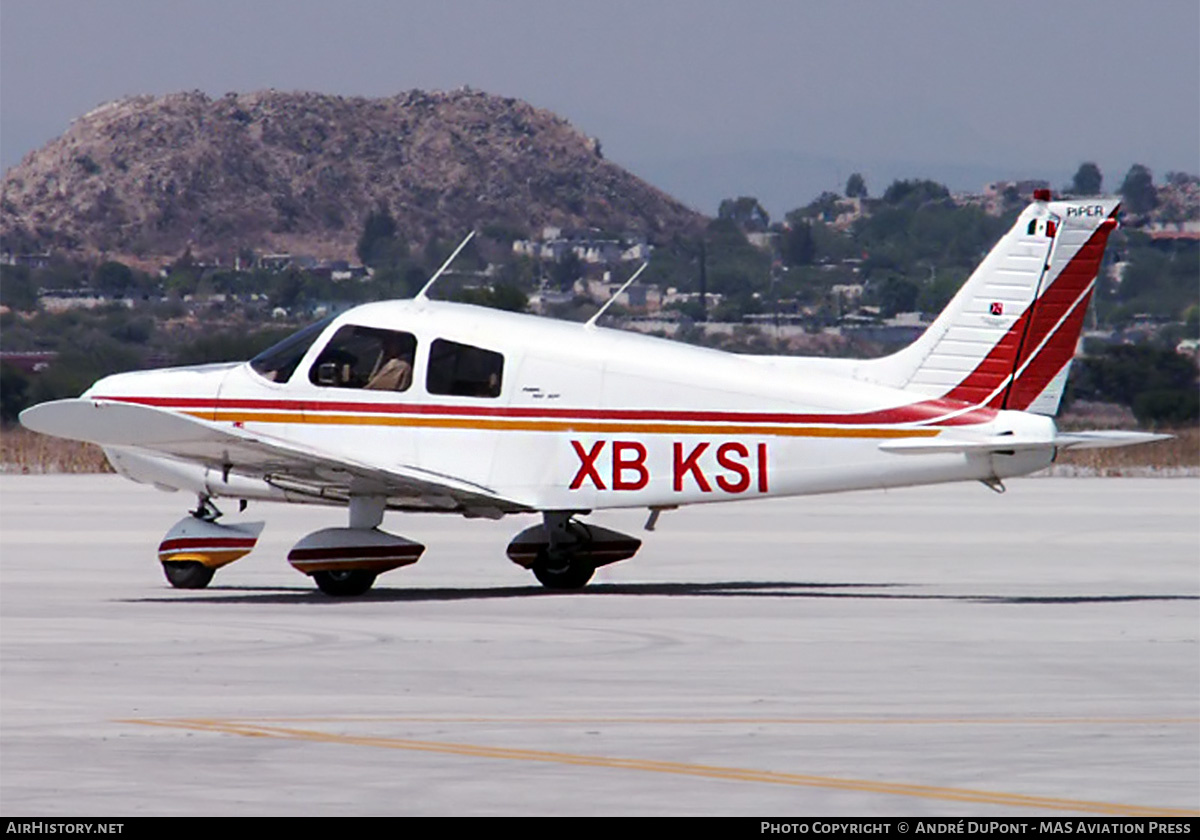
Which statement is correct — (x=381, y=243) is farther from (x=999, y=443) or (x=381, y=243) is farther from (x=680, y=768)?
(x=680, y=768)

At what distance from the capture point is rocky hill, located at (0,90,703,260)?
157m

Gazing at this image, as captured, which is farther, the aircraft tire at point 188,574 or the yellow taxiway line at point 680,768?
the aircraft tire at point 188,574

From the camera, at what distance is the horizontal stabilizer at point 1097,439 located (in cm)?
1709

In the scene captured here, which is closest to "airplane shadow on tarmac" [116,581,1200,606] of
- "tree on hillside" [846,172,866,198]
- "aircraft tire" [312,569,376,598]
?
"aircraft tire" [312,569,376,598]

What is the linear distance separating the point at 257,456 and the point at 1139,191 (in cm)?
15925

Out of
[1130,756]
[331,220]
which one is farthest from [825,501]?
[331,220]

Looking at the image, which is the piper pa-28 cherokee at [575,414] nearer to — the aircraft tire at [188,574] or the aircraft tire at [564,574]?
the aircraft tire at [188,574]

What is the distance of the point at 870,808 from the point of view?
9000 millimetres

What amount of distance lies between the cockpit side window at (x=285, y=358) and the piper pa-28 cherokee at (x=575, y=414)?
2 centimetres

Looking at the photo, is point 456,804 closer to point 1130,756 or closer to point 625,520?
point 1130,756

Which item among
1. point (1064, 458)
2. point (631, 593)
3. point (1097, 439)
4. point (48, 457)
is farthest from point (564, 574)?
point (1064, 458)

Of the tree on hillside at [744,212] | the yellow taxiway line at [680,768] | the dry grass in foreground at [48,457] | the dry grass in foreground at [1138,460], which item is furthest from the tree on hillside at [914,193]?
the yellow taxiway line at [680,768]

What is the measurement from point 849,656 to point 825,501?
19.7 meters

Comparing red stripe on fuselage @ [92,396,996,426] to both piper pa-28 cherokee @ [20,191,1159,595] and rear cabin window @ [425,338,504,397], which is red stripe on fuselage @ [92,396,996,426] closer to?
piper pa-28 cherokee @ [20,191,1159,595]
